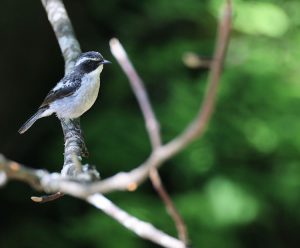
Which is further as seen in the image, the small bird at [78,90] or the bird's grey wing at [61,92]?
the bird's grey wing at [61,92]

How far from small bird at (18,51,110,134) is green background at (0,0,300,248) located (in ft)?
4.47

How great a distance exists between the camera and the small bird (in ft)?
12.8

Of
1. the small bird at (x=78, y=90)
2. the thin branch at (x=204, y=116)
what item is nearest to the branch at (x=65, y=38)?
the small bird at (x=78, y=90)

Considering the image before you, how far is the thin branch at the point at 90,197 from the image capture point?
982 millimetres

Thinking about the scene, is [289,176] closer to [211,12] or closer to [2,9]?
[211,12]

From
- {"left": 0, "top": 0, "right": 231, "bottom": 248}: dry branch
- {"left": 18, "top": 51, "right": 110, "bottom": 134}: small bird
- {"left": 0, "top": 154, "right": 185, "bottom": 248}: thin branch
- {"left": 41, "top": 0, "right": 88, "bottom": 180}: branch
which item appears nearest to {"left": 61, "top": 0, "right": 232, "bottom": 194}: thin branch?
{"left": 0, "top": 0, "right": 231, "bottom": 248}: dry branch

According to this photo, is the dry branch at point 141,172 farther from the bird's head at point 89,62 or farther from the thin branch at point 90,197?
the bird's head at point 89,62

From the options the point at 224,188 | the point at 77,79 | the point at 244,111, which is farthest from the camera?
the point at 244,111

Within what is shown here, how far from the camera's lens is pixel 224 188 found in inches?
213

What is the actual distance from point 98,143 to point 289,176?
1.78 metres

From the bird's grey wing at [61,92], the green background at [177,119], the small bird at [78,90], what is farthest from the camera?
the green background at [177,119]

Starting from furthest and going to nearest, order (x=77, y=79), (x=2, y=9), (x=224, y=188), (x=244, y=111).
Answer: (x=2, y=9)
(x=244, y=111)
(x=224, y=188)
(x=77, y=79)

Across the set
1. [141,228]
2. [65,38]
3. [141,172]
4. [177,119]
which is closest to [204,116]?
[141,172]

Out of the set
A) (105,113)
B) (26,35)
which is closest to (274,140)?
(105,113)
